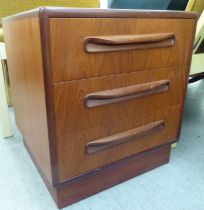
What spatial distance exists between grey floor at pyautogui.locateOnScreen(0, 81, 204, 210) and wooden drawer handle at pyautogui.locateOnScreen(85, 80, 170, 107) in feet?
1.02

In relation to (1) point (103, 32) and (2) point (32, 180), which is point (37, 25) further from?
(2) point (32, 180)

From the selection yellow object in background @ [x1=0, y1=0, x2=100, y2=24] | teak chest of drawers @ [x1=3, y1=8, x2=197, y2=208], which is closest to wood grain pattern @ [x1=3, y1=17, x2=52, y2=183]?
teak chest of drawers @ [x1=3, y1=8, x2=197, y2=208]

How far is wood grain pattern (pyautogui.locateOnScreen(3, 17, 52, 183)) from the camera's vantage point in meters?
0.50

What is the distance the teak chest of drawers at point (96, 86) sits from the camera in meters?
0.48

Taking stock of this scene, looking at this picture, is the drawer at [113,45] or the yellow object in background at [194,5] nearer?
the drawer at [113,45]

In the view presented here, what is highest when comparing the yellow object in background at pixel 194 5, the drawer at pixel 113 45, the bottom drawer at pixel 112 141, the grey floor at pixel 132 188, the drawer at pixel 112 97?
the yellow object in background at pixel 194 5

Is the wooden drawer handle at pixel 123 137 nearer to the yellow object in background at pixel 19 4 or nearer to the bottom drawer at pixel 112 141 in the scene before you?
the bottom drawer at pixel 112 141

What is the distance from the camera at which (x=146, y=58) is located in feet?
1.95

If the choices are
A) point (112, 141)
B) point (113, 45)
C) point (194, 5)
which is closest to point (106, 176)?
point (112, 141)

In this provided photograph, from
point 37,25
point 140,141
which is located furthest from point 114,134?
point 37,25

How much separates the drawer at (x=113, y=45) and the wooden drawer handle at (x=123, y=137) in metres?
0.18

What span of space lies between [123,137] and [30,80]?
30 centimetres

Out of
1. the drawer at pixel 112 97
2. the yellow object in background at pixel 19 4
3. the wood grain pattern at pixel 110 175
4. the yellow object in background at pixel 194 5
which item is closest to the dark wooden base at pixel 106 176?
the wood grain pattern at pixel 110 175

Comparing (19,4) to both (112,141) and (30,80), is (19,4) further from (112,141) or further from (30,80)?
(112,141)
